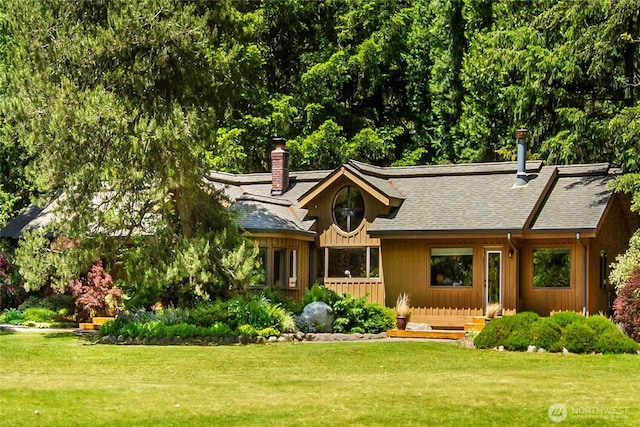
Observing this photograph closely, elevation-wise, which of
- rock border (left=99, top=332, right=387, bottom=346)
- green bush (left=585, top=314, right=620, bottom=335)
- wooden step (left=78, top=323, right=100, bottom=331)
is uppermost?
green bush (left=585, top=314, right=620, bottom=335)

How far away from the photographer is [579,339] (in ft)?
66.0

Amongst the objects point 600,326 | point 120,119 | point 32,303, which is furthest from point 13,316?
point 600,326

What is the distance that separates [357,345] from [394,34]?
23129 mm

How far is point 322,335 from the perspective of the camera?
24.2 m

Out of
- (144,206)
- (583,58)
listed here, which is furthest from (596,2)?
(144,206)

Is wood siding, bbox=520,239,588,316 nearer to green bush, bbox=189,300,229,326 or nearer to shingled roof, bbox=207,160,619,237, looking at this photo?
shingled roof, bbox=207,160,619,237

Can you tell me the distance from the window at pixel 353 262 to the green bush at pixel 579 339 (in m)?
9.46

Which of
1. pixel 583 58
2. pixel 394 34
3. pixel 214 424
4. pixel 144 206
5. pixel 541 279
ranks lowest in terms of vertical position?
pixel 214 424

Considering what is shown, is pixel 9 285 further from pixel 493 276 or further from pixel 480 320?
pixel 493 276

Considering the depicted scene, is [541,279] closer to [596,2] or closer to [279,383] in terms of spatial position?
[596,2]

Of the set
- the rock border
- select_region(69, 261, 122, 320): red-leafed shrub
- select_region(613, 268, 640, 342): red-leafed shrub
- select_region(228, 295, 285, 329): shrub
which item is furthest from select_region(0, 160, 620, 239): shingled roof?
the rock border

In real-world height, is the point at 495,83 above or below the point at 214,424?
above

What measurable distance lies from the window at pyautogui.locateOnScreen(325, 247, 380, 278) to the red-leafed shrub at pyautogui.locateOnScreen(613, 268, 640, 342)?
26.2 feet

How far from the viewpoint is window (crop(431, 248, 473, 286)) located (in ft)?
91.0
